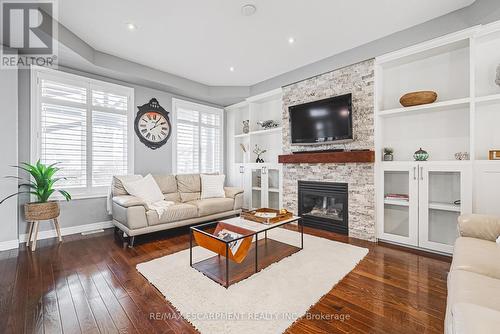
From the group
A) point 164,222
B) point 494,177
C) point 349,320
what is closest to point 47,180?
point 164,222

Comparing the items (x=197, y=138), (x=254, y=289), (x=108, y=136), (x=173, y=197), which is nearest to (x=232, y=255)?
(x=254, y=289)

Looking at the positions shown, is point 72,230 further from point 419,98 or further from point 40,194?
point 419,98

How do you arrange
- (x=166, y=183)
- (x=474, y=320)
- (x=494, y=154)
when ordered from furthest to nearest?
(x=166, y=183)
(x=494, y=154)
(x=474, y=320)

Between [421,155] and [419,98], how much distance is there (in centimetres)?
73

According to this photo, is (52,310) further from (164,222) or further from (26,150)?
(26,150)

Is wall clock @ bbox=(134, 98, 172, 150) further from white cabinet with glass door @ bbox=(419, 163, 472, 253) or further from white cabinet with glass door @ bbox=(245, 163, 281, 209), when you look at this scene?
white cabinet with glass door @ bbox=(419, 163, 472, 253)

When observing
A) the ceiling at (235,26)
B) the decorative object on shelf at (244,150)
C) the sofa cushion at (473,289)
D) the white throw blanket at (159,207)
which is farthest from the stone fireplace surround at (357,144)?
the white throw blanket at (159,207)

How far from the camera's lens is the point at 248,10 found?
2.57 m

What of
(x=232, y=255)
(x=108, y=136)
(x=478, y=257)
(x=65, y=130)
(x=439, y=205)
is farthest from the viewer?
(x=108, y=136)

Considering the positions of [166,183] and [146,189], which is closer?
[146,189]

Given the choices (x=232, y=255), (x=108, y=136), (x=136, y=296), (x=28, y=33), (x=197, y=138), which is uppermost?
(x=28, y=33)

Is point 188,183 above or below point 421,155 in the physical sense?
below

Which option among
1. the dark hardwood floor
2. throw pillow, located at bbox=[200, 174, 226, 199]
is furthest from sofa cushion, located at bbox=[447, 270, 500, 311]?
throw pillow, located at bbox=[200, 174, 226, 199]

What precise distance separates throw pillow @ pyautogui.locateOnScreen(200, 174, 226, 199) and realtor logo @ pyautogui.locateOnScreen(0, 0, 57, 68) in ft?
9.80
